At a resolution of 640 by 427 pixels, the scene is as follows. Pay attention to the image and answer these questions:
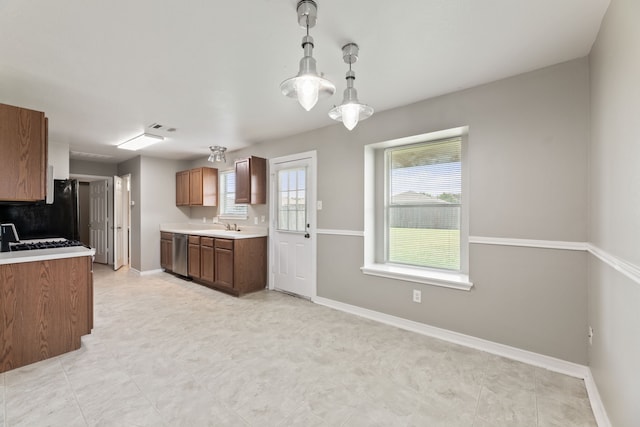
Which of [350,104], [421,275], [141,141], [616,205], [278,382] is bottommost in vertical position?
[278,382]

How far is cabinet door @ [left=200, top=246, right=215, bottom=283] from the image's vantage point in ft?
14.6

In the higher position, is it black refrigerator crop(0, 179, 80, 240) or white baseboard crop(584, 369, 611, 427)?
black refrigerator crop(0, 179, 80, 240)

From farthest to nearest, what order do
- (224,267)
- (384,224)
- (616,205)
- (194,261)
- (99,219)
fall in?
(99,219) → (194,261) → (224,267) → (384,224) → (616,205)

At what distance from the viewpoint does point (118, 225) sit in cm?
584

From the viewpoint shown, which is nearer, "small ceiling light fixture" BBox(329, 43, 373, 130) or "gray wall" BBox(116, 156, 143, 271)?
"small ceiling light fixture" BBox(329, 43, 373, 130)

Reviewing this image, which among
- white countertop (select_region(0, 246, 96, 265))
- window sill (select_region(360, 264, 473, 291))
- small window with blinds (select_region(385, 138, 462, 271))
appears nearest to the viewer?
white countertop (select_region(0, 246, 96, 265))

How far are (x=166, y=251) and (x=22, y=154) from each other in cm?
345

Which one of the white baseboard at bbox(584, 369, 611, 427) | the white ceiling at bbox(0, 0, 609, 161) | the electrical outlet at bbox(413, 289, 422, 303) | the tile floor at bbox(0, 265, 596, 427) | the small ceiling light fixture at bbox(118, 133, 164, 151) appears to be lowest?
the tile floor at bbox(0, 265, 596, 427)

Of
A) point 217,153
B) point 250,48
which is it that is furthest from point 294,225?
point 250,48

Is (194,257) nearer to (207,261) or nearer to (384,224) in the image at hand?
(207,261)

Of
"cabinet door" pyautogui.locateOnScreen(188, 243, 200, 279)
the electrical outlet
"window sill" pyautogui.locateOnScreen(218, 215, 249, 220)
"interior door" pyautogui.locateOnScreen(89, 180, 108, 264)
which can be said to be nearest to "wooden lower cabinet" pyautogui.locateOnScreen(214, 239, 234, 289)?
"cabinet door" pyautogui.locateOnScreen(188, 243, 200, 279)

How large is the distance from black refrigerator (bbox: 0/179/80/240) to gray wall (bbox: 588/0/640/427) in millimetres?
5881

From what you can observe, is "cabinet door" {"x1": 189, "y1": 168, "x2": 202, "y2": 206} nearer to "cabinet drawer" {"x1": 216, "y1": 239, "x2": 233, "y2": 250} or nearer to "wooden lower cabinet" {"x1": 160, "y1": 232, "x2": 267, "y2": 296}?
"wooden lower cabinet" {"x1": 160, "y1": 232, "x2": 267, "y2": 296}

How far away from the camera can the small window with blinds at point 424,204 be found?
9.65 ft
